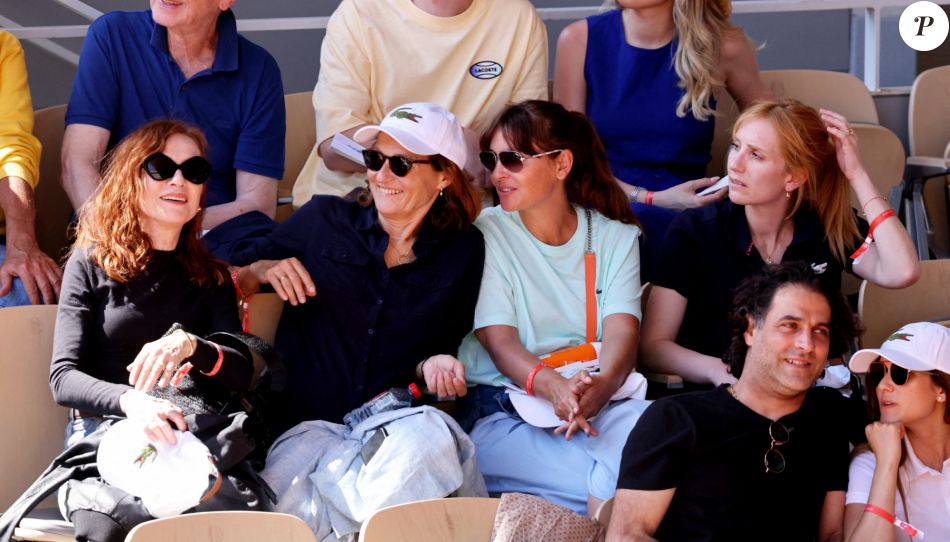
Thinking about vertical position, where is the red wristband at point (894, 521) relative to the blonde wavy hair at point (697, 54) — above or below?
below

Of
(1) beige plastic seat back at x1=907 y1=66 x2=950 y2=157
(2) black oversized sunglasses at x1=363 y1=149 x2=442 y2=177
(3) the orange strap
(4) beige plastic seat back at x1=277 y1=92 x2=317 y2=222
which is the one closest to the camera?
(2) black oversized sunglasses at x1=363 y1=149 x2=442 y2=177

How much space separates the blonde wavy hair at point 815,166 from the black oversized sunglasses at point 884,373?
0.58 metres

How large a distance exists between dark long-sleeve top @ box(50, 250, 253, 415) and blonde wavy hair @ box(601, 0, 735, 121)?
1.84 m

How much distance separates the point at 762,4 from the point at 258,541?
12.4ft

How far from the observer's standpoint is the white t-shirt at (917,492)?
265 centimetres

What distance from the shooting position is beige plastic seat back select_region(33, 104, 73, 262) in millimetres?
3998

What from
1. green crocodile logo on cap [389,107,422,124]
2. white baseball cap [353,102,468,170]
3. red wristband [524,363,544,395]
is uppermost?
green crocodile logo on cap [389,107,422,124]

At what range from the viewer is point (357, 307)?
313 centimetres

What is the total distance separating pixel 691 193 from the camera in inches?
150

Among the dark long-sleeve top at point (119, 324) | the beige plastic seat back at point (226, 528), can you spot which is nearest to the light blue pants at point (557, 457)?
the dark long-sleeve top at point (119, 324)

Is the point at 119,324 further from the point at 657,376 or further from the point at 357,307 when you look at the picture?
the point at 657,376

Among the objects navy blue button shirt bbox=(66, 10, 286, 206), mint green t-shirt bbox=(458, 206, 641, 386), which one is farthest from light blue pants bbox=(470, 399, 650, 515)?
navy blue button shirt bbox=(66, 10, 286, 206)

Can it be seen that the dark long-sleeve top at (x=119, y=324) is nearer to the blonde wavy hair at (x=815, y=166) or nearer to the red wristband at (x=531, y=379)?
the red wristband at (x=531, y=379)

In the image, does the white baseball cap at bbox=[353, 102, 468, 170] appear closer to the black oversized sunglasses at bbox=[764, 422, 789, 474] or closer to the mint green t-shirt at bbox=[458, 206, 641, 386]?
the mint green t-shirt at bbox=[458, 206, 641, 386]
